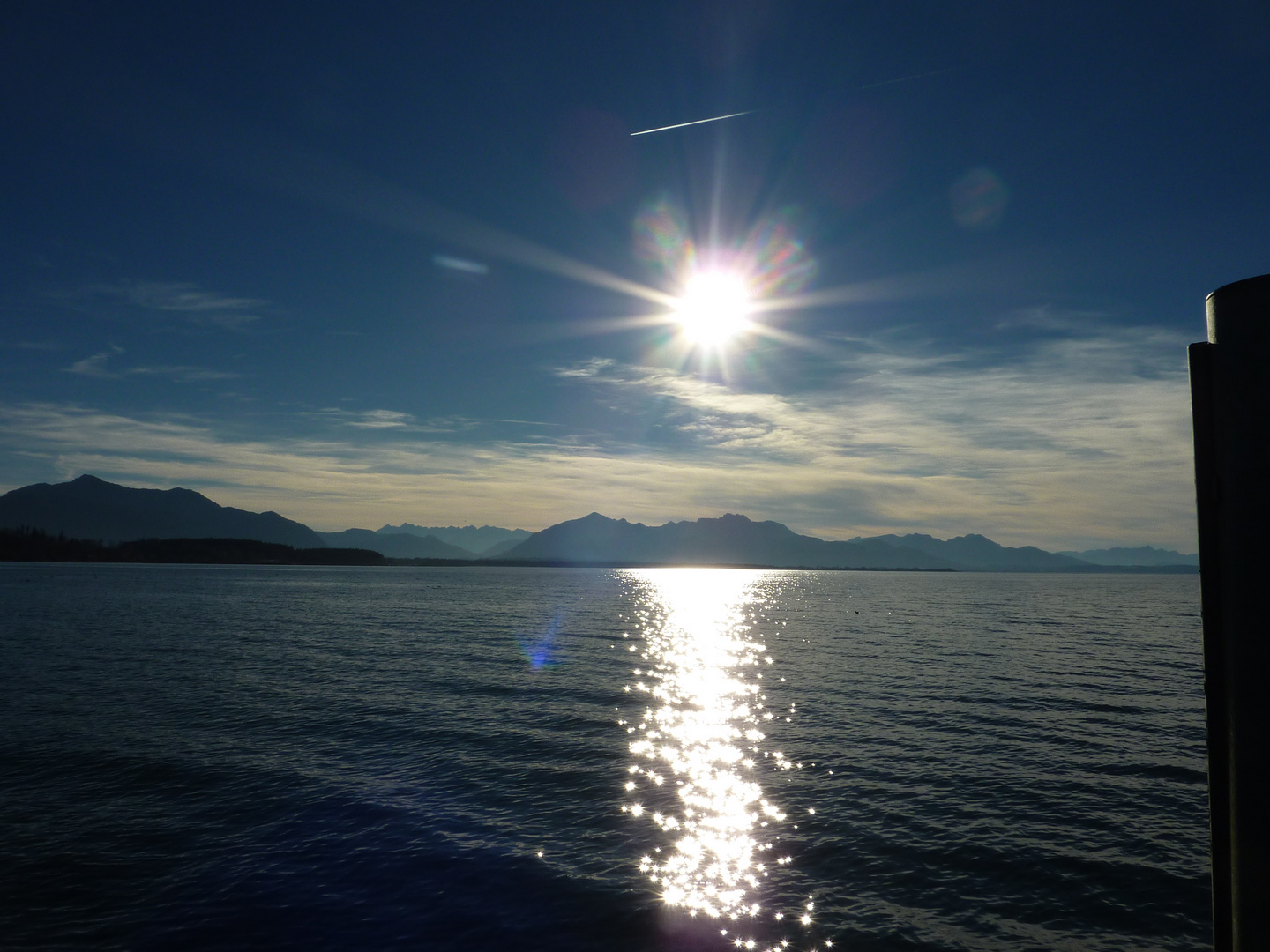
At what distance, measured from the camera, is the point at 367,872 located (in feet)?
60.3

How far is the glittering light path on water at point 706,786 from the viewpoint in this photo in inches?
698

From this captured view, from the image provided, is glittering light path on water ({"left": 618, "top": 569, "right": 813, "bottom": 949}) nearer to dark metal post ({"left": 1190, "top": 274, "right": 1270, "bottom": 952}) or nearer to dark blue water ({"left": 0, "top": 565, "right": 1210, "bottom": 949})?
dark blue water ({"left": 0, "top": 565, "right": 1210, "bottom": 949})

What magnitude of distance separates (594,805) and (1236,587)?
2103 cm

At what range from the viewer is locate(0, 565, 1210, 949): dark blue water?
1622cm

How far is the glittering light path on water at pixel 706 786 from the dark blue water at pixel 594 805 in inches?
5.5

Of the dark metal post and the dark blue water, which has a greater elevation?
the dark metal post

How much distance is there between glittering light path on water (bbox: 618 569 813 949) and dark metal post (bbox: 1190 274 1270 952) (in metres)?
12.0

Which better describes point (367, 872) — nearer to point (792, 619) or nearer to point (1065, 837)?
point (1065, 837)

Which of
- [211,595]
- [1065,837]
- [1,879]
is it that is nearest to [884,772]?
[1065,837]

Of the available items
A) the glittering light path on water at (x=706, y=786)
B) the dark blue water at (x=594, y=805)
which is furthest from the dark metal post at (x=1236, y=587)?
the glittering light path on water at (x=706, y=786)

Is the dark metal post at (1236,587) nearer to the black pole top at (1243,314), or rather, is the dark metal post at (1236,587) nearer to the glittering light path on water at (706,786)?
the black pole top at (1243,314)

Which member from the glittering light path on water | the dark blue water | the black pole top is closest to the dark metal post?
the black pole top

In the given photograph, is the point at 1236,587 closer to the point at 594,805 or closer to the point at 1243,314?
the point at 1243,314

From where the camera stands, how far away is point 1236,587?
5.35 m
